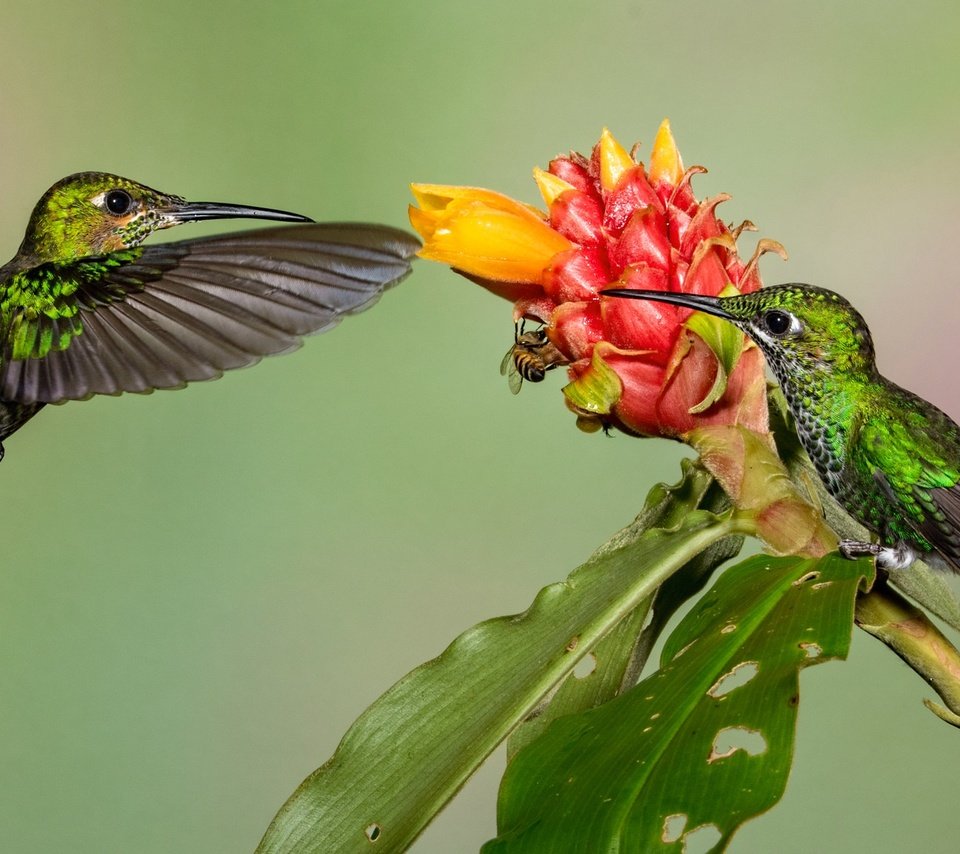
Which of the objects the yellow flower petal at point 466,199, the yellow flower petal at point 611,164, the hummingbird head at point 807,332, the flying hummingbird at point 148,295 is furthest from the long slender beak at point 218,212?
the hummingbird head at point 807,332

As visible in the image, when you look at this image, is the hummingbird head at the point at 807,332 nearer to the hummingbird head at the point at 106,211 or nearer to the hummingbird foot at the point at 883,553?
the hummingbird foot at the point at 883,553

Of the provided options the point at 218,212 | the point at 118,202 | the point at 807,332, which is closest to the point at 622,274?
the point at 807,332

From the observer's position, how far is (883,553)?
Result: 0.66m

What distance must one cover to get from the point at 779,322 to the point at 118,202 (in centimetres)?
58

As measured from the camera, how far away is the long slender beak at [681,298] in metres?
0.63

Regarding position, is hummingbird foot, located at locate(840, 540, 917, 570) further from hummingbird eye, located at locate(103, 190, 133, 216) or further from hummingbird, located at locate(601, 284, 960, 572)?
hummingbird eye, located at locate(103, 190, 133, 216)

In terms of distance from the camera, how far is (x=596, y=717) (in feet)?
1.94

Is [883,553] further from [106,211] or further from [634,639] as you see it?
[106,211]

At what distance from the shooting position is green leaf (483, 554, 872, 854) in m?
0.54

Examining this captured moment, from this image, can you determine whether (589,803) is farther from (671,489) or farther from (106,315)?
(106,315)

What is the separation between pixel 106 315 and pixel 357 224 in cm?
29

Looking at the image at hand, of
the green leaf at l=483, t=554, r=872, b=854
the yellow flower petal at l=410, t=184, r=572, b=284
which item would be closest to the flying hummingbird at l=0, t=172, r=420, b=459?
the yellow flower petal at l=410, t=184, r=572, b=284

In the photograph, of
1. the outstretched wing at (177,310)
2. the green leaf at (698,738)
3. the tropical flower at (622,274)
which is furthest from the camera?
Result: the outstretched wing at (177,310)

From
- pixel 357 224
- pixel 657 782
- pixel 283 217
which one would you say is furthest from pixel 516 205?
pixel 657 782
